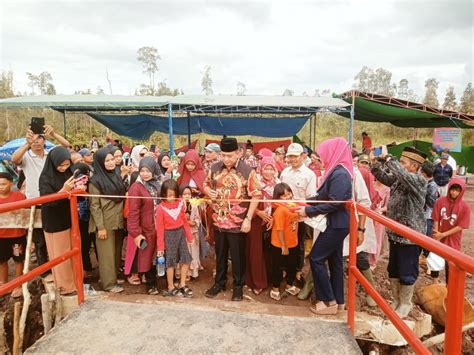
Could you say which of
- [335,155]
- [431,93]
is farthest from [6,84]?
[431,93]

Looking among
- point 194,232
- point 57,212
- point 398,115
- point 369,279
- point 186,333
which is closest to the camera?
point 186,333

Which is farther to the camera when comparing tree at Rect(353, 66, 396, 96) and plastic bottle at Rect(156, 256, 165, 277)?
tree at Rect(353, 66, 396, 96)

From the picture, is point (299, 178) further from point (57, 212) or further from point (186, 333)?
point (57, 212)

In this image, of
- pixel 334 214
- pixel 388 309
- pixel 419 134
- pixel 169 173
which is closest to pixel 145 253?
pixel 169 173

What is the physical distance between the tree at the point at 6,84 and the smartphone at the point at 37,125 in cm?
2415

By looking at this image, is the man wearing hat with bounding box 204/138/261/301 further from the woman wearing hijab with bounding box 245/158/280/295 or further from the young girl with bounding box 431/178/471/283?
the young girl with bounding box 431/178/471/283

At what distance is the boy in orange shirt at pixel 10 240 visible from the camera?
3.73 m

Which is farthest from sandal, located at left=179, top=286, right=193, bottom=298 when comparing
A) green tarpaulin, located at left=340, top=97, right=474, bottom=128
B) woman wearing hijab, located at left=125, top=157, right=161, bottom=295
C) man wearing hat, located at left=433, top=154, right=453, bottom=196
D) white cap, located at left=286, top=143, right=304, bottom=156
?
green tarpaulin, located at left=340, top=97, right=474, bottom=128

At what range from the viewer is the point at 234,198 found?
3.35 meters

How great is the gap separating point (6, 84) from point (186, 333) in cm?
2749

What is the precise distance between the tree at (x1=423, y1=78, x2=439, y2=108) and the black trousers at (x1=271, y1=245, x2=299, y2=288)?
36.5 metres

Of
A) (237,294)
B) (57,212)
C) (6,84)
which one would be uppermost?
(6,84)

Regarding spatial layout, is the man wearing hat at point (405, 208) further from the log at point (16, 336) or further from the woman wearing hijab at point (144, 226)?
the log at point (16, 336)

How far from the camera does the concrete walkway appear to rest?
90.7 inches
